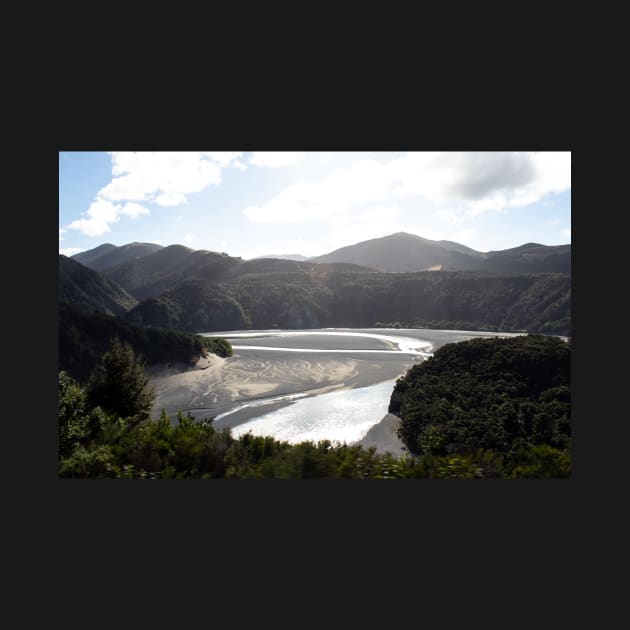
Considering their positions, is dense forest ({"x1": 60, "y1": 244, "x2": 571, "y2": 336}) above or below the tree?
above

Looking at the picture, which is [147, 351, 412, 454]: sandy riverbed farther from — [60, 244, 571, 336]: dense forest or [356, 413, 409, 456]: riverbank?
[60, 244, 571, 336]: dense forest

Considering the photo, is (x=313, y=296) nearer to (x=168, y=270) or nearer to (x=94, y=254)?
(x=168, y=270)

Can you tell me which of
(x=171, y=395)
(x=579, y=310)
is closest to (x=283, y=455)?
(x=579, y=310)

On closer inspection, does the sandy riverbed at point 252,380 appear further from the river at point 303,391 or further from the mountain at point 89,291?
the mountain at point 89,291

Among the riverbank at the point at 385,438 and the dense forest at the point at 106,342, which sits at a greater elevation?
the dense forest at the point at 106,342

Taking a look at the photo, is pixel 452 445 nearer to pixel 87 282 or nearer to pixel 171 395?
pixel 171 395

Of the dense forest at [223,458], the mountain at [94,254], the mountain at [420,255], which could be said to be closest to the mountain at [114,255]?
the mountain at [94,254]

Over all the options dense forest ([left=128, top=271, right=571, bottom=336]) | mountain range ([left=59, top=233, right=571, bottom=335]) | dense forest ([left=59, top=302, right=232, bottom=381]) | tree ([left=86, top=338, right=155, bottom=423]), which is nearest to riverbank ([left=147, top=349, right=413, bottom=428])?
dense forest ([left=59, top=302, right=232, bottom=381])

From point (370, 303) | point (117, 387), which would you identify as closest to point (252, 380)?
point (117, 387)
